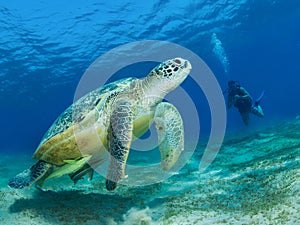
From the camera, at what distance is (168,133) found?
20.0 feet

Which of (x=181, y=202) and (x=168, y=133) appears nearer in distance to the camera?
A: (x=181, y=202)

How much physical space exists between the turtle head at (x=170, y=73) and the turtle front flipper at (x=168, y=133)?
2.85ft

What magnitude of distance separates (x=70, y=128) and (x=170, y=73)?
7.47ft

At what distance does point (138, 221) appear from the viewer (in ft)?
13.9

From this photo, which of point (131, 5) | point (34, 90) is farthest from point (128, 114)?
point (34, 90)

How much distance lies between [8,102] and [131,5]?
32.9m

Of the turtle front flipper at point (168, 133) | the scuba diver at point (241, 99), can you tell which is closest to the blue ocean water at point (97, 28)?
the scuba diver at point (241, 99)

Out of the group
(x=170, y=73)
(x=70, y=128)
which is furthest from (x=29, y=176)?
(x=170, y=73)

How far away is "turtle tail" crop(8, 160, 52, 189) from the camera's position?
16.3 ft

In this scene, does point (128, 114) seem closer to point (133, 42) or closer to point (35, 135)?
point (133, 42)

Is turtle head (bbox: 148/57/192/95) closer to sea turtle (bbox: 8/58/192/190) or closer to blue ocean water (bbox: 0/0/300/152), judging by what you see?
sea turtle (bbox: 8/58/192/190)

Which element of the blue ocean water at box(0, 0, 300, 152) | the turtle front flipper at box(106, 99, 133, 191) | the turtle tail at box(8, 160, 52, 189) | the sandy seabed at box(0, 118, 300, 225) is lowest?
the sandy seabed at box(0, 118, 300, 225)

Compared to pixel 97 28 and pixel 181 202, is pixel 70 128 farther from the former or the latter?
pixel 97 28

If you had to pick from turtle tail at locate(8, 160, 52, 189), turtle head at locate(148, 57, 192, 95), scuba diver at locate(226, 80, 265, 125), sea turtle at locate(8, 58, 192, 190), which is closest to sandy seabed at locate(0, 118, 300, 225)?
turtle tail at locate(8, 160, 52, 189)
